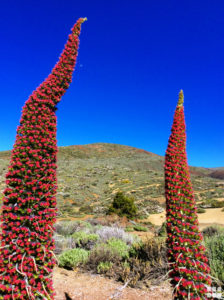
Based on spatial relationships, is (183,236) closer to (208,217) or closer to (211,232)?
(211,232)

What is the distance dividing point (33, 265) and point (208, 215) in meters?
20.0

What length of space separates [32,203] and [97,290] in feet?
11.9

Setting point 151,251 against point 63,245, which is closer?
point 151,251

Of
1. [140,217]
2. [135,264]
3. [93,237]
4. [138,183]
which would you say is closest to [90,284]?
[135,264]

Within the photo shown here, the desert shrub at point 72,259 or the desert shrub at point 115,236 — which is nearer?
the desert shrub at point 72,259

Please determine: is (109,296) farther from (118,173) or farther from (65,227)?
(118,173)

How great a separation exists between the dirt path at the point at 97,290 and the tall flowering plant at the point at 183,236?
2722 mm

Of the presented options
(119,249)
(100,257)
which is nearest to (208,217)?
(119,249)

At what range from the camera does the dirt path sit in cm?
425

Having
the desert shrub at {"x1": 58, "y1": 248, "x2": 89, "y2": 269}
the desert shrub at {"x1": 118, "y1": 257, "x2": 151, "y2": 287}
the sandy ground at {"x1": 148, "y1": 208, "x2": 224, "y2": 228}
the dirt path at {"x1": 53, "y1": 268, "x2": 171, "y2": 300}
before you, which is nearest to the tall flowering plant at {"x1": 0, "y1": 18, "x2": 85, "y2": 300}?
the dirt path at {"x1": 53, "y1": 268, "x2": 171, "y2": 300}

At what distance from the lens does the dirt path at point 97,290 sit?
4247 mm

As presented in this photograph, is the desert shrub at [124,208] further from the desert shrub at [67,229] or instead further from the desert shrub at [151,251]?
the desert shrub at [151,251]

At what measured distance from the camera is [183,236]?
2.03m

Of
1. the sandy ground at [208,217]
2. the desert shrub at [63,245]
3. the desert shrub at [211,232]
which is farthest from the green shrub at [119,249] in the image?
the sandy ground at [208,217]
